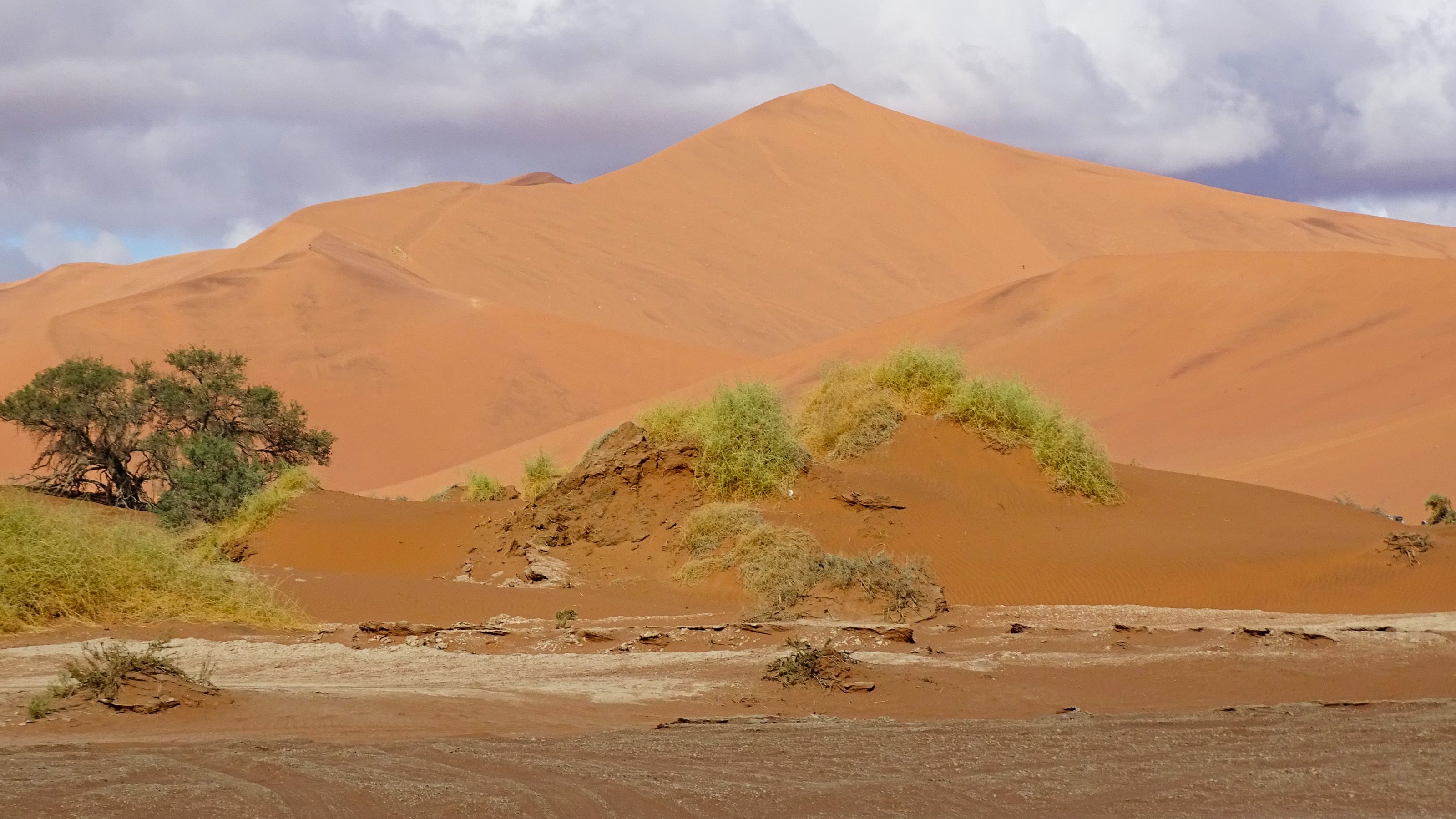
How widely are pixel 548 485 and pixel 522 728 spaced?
33.5 feet

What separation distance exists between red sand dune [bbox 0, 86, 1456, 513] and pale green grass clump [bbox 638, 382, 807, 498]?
1370 cm

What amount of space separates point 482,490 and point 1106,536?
35.4 feet

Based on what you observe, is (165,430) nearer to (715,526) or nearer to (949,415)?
(715,526)

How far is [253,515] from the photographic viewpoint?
63.2 feet

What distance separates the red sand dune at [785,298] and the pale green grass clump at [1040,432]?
8.83 meters

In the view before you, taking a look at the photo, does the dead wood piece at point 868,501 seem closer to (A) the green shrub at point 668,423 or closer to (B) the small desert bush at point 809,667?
(A) the green shrub at point 668,423

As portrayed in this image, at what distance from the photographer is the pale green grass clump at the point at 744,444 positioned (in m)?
16.9

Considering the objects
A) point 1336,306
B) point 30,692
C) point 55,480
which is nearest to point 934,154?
point 1336,306

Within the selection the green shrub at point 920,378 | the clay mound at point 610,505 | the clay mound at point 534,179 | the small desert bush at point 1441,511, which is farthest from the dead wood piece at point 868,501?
the clay mound at point 534,179

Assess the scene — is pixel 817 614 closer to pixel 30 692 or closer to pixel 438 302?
pixel 30 692

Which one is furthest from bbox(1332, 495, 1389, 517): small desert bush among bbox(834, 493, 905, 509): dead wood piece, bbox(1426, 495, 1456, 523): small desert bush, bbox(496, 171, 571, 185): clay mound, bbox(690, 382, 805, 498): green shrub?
bbox(496, 171, 571, 185): clay mound

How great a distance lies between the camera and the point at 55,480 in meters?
22.6

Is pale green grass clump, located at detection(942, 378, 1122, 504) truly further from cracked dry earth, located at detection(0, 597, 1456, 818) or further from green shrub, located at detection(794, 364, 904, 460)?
cracked dry earth, located at detection(0, 597, 1456, 818)

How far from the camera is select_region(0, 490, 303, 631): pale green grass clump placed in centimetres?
1177
